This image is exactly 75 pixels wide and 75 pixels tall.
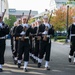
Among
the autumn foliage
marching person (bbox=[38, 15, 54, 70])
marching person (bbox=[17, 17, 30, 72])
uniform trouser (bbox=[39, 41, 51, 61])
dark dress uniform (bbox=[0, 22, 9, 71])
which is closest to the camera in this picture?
dark dress uniform (bbox=[0, 22, 9, 71])

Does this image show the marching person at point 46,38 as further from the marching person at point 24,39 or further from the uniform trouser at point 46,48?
the marching person at point 24,39

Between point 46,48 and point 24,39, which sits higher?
point 24,39

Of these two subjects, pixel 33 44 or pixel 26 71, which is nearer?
pixel 26 71

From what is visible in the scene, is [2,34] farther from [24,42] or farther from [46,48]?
[46,48]

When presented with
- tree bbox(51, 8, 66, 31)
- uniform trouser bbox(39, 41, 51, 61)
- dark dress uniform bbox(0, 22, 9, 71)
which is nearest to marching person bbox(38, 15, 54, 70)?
uniform trouser bbox(39, 41, 51, 61)

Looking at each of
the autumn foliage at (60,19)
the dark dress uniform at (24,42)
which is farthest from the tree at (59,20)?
the dark dress uniform at (24,42)

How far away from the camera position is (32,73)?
1172cm

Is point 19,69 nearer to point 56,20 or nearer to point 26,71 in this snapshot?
point 26,71

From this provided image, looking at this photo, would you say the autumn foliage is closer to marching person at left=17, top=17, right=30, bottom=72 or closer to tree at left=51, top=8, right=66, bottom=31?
tree at left=51, top=8, right=66, bottom=31

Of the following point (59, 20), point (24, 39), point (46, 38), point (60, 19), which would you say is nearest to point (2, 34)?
point (24, 39)

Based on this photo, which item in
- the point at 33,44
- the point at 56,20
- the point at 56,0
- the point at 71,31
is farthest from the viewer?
the point at 56,0

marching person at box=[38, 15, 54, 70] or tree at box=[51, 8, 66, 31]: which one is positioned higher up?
marching person at box=[38, 15, 54, 70]

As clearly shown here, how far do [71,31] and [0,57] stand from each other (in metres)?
3.65

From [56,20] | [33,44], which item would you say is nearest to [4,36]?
[33,44]
